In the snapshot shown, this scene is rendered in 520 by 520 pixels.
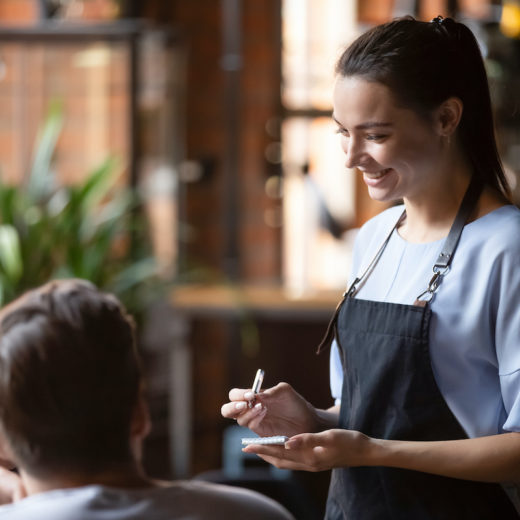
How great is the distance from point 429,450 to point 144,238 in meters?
2.52

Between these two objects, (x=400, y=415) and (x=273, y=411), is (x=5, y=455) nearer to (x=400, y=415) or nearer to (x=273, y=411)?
(x=273, y=411)

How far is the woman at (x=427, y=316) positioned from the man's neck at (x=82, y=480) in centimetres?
16

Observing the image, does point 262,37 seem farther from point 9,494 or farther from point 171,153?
point 9,494

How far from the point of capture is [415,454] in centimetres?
115

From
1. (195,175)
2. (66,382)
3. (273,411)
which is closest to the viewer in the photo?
(66,382)

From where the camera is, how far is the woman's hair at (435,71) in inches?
47.8

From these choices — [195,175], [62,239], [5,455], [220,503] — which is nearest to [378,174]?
[220,503]

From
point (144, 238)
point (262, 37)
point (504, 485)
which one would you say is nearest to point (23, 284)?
point (144, 238)

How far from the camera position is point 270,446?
3.80 feet

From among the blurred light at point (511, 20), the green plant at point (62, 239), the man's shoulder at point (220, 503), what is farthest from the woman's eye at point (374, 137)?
the blurred light at point (511, 20)

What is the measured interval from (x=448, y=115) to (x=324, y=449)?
47 cm

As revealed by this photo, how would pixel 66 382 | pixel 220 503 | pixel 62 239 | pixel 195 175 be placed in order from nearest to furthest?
pixel 66 382
pixel 220 503
pixel 62 239
pixel 195 175

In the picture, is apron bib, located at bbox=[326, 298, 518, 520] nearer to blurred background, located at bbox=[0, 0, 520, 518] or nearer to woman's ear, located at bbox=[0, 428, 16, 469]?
woman's ear, located at bbox=[0, 428, 16, 469]

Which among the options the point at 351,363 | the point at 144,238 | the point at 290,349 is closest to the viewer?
the point at 351,363
